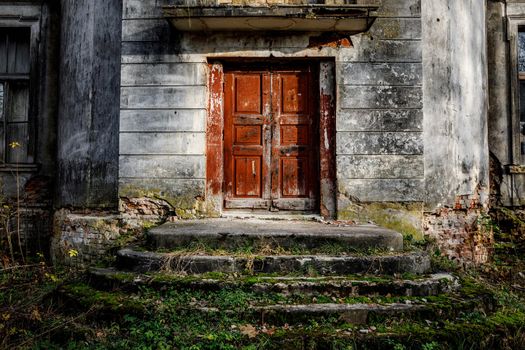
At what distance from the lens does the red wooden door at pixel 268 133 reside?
603 cm

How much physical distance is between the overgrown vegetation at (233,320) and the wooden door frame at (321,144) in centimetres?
187

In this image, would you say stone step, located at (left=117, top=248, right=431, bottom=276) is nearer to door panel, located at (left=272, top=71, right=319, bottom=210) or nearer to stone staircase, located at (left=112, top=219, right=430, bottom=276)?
stone staircase, located at (left=112, top=219, right=430, bottom=276)

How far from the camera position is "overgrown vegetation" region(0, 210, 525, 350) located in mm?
3369

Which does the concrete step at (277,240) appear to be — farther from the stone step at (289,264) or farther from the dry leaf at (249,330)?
the dry leaf at (249,330)

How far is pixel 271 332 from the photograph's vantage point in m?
3.46

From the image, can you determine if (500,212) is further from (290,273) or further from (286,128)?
(290,273)

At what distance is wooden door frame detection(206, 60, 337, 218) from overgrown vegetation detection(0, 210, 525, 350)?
187 centimetres

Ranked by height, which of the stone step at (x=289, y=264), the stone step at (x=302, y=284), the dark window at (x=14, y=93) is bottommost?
the stone step at (x=302, y=284)

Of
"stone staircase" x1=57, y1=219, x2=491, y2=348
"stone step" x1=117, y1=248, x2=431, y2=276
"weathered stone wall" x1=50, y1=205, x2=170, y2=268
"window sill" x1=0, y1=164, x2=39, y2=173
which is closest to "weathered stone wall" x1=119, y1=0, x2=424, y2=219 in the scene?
"weathered stone wall" x1=50, y1=205, x2=170, y2=268

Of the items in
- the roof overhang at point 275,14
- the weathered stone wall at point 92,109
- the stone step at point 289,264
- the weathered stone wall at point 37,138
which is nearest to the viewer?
the stone step at point 289,264

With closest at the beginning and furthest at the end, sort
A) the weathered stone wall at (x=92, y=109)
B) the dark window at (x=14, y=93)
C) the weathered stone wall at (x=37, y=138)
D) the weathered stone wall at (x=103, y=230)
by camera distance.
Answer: the weathered stone wall at (x=103, y=230)
the weathered stone wall at (x=92, y=109)
the weathered stone wall at (x=37, y=138)
the dark window at (x=14, y=93)

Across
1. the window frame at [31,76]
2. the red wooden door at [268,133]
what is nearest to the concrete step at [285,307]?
the red wooden door at [268,133]

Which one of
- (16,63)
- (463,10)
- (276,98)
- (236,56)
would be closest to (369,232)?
(276,98)

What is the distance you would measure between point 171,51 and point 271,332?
4.04 meters
